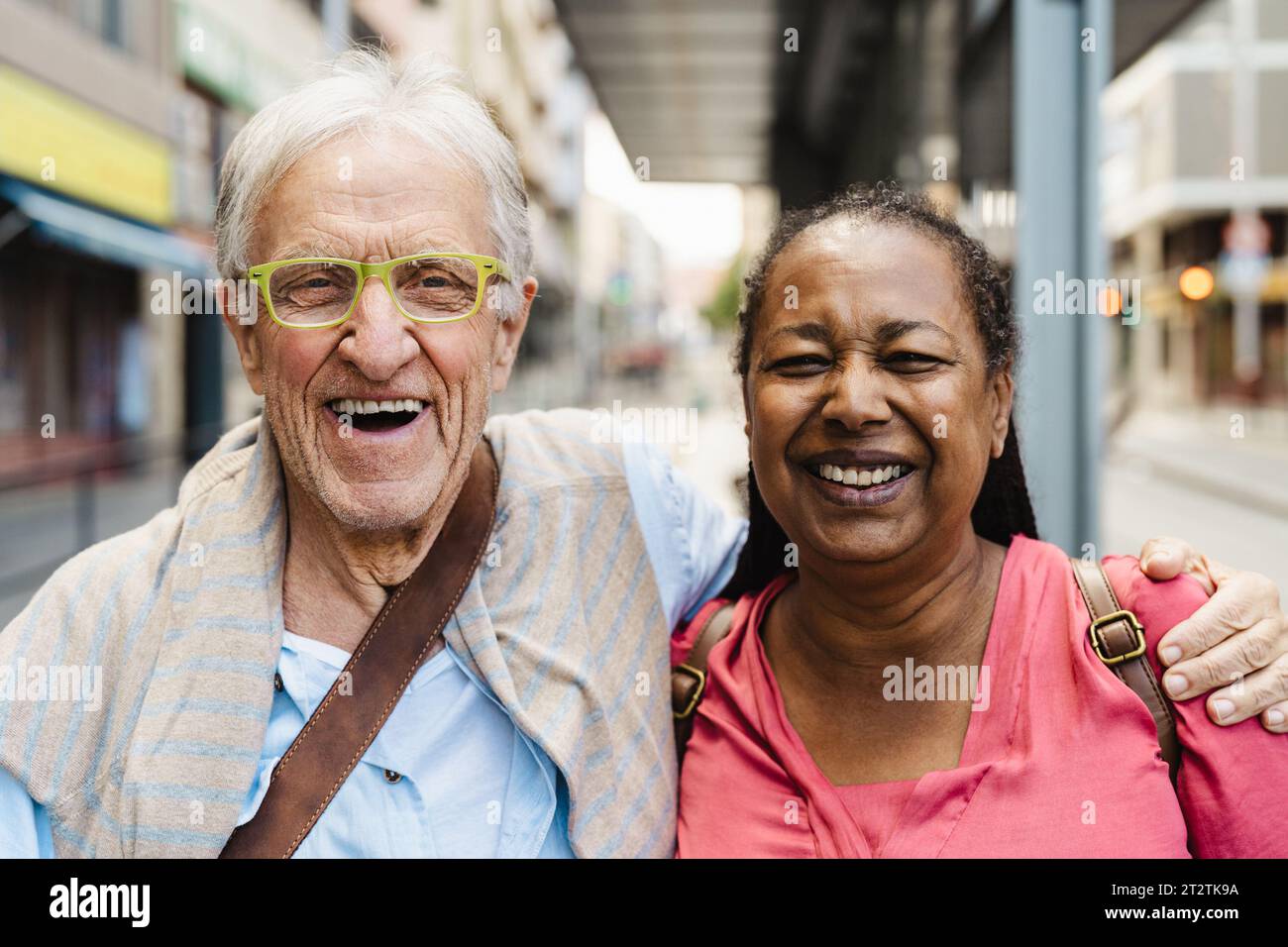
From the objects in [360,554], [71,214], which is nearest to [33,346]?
[71,214]

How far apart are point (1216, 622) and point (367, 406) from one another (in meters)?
1.29

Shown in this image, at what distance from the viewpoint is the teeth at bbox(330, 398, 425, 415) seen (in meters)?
1.71

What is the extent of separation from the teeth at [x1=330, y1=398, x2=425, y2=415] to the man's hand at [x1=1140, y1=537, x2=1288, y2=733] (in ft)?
3.84

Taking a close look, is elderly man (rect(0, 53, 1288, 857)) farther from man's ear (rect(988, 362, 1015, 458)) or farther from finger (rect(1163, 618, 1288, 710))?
man's ear (rect(988, 362, 1015, 458))

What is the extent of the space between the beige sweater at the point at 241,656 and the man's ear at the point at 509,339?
0.47 feet

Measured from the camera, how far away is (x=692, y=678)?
1.97 m

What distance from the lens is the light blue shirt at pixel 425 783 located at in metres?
1.68

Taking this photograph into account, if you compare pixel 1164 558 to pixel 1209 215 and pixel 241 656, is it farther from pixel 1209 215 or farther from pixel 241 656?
pixel 1209 215

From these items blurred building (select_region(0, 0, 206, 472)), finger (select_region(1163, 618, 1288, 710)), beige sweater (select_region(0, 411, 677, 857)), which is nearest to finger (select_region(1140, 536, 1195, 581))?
finger (select_region(1163, 618, 1288, 710))

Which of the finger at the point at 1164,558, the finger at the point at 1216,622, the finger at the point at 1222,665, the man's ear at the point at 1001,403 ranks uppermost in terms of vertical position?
the man's ear at the point at 1001,403

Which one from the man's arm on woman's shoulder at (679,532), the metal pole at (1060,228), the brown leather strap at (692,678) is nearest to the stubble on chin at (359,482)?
the man's arm on woman's shoulder at (679,532)

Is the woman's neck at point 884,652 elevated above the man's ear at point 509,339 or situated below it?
below

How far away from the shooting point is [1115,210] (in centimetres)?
2792

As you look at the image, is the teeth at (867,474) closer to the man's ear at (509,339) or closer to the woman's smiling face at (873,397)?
the woman's smiling face at (873,397)
